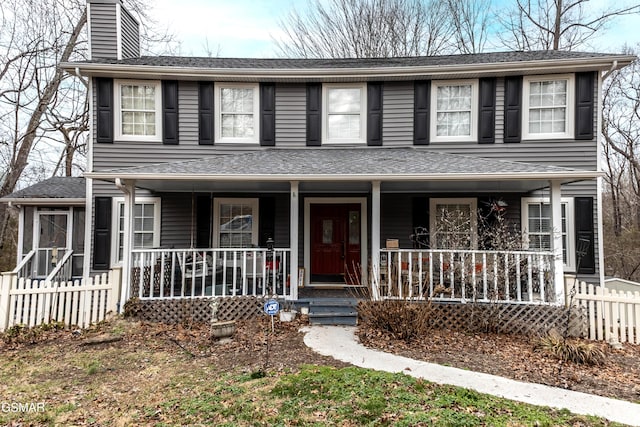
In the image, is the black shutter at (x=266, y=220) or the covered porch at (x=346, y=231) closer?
the covered porch at (x=346, y=231)

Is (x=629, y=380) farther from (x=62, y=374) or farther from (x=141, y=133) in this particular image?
Answer: (x=141, y=133)

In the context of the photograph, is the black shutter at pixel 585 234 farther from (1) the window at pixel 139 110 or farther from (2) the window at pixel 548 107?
(1) the window at pixel 139 110

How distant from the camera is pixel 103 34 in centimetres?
925

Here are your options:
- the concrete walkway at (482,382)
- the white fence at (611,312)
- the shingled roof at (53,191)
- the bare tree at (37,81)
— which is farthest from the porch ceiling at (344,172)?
the bare tree at (37,81)

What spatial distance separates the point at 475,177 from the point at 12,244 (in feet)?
63.8

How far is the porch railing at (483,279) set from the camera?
6.46 m

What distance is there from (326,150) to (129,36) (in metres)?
6.52

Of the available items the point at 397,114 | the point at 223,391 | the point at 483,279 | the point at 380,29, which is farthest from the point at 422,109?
the point at 380,29

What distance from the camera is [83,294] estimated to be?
6992 millimetres

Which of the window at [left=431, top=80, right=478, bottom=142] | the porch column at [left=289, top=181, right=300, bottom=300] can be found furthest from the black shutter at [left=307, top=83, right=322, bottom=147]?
the window at [left=431, top=80, right=478, bottom=142]

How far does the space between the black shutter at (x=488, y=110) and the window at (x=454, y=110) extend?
0.14 metres

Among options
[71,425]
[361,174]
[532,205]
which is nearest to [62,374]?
[71,425]

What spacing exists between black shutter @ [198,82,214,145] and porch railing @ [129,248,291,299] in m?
3.15

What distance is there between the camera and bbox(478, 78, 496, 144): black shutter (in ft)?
28.0
